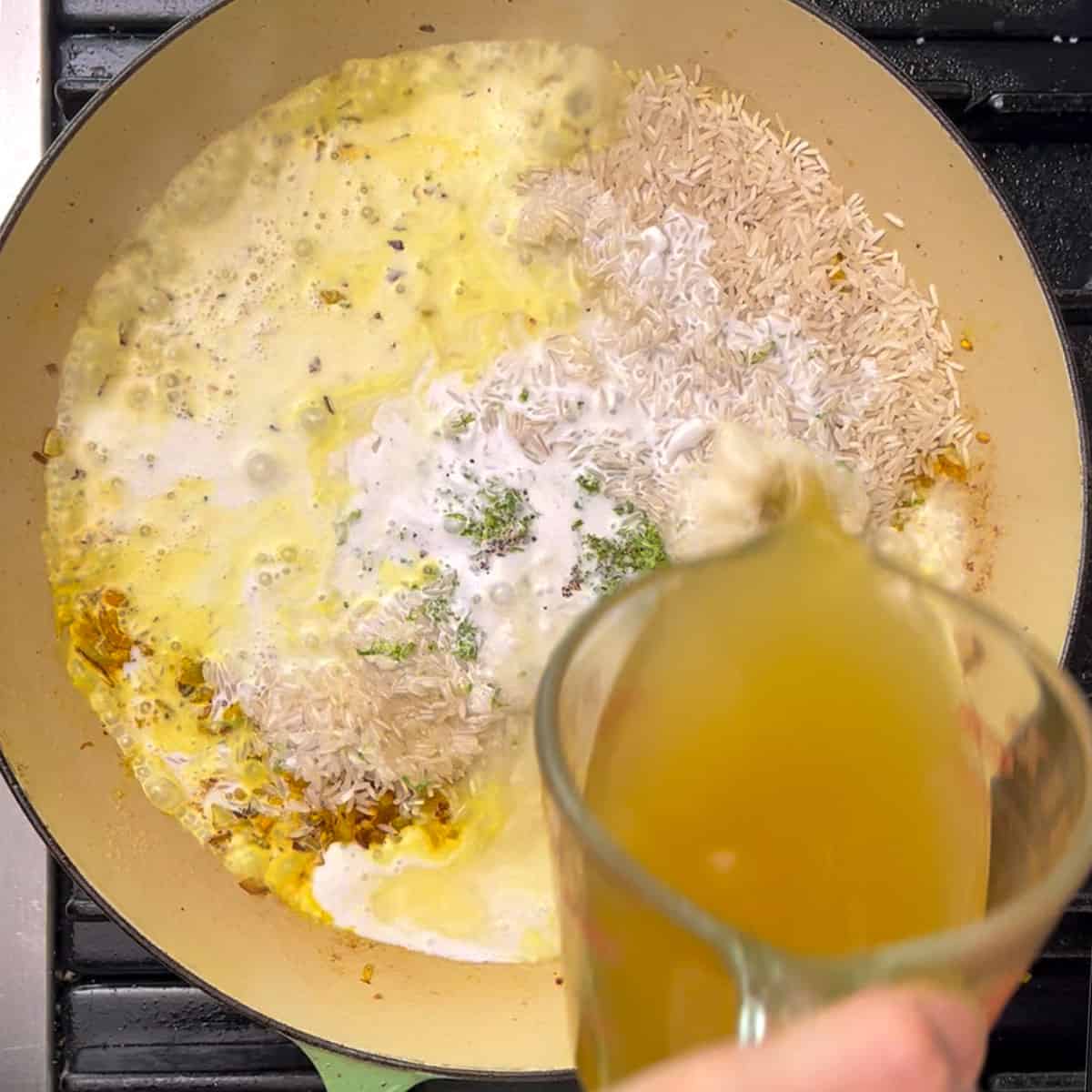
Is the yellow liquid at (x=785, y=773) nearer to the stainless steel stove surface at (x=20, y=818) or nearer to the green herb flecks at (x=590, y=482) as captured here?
the green herb flecks at (x=590, y=482)

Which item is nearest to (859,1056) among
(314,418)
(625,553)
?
(625,553)

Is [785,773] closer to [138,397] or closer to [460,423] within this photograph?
[460,423]

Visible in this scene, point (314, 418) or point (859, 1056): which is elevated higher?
point (314, 418)

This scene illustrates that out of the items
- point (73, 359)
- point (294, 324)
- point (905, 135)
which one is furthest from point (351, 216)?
point (905, 135)

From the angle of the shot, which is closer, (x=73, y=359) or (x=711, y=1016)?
(x=711, y=1016)

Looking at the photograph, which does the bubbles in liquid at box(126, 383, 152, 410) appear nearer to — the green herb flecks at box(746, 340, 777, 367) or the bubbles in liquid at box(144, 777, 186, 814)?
the bubbles in liquid at box(144, 777, 186, 814)

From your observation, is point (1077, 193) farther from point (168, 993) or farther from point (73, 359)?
point (168, 993)

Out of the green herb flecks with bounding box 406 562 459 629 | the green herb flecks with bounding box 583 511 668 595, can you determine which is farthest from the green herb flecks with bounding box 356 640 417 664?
the green herb flecks with bounding box 583 511 668 595
